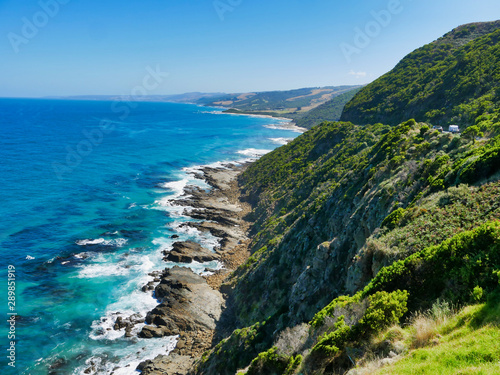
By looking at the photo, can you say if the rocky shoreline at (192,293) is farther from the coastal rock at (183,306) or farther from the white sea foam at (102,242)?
the white sea foam at (102,242)

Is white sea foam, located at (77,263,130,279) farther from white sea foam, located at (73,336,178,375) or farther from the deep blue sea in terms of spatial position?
white sea foam, located at (73,336,178,375)

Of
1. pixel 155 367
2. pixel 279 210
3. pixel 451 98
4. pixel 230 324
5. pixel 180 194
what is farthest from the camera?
pixel 180 194

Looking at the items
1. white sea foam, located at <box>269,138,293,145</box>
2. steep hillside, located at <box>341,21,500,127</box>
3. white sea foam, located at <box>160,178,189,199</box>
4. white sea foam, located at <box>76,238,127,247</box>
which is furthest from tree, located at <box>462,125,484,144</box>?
white sea foam, located at <box>269,138,293,145</box>

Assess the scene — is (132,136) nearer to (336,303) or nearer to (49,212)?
(49,212)

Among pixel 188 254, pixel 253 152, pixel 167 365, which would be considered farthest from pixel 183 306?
pixel 253 152

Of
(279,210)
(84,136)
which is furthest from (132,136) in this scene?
(279,210)

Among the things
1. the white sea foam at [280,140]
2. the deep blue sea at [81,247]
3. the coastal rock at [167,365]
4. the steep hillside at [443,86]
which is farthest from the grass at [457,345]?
the white sea foam at [280,140]
